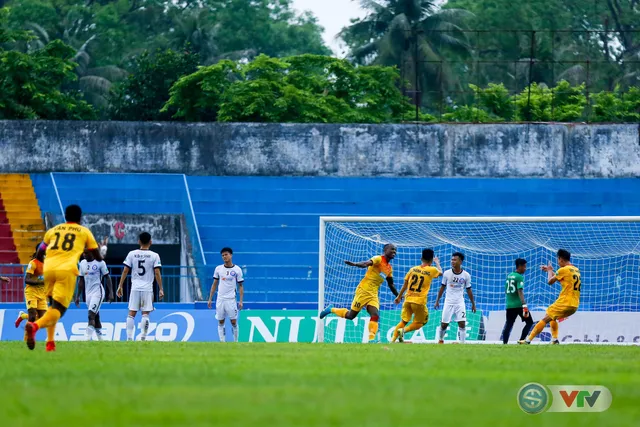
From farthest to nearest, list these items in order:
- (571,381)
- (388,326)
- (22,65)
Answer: (22,65), (388,326), (571,381)

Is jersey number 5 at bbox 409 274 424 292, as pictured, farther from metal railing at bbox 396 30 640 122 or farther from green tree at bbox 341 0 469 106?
green tree at bbox 341 0 469 106

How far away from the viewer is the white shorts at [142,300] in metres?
21.8

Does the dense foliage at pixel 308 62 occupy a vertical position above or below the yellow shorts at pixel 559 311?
above

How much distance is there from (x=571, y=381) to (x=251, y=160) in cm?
2429

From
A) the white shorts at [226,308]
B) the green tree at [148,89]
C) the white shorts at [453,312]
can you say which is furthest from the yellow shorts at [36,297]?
the green tree at [148,89]

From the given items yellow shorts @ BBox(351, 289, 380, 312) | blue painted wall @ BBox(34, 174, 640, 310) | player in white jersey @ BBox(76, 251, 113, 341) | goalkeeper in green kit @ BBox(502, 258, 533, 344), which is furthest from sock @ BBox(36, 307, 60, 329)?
blue painted wall @ BBox(34, 174, 640, 310)

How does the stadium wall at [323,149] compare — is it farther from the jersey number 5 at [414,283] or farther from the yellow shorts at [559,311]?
the jersey number 5 at [414,283]

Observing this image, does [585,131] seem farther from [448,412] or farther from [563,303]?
[448,412]

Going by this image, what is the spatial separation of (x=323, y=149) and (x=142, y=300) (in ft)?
41.2

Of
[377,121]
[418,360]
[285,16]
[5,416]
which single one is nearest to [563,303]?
[418,360]

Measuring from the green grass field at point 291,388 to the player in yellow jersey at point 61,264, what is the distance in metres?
0.55

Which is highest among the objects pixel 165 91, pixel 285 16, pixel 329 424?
pixel 285 16

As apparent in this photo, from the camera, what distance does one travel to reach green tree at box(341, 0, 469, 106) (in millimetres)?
54156

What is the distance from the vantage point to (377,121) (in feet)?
135
